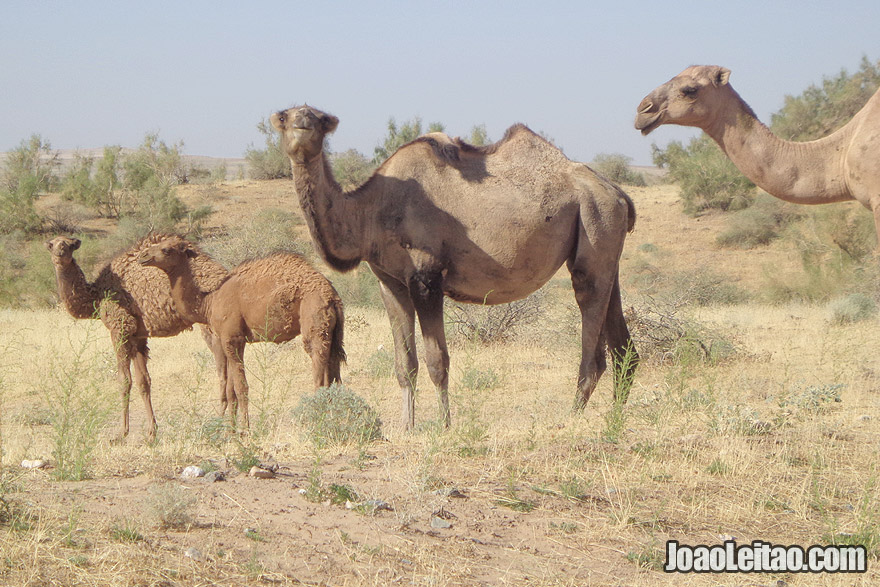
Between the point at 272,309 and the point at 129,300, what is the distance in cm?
220

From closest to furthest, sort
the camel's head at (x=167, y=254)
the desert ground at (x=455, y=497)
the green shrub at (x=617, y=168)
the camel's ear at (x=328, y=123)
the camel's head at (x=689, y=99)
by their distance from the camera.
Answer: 1. the desert ground at (x=455, y=497)
2. the camel's head at (x=689, y=99)
3. the camel's ear at (x=328, y=123)
4. the camel's head at (x=167, y=254)
5. the green shrub at (x=617, y=168)

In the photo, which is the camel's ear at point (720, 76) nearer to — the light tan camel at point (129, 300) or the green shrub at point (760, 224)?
the light tan camel at point (129, 300)

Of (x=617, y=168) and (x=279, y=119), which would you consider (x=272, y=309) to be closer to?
(x=279, y=119)

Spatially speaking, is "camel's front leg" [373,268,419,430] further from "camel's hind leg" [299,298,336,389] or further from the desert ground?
"camel's hind leg" [299,298,336,389]

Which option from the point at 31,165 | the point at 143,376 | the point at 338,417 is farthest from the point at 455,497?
the point at 31,165

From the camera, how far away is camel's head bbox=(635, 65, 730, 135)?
688 cm

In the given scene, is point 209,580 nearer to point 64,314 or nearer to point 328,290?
point 328,290

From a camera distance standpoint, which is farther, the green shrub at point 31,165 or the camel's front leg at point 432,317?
the green shrub at point 31,165

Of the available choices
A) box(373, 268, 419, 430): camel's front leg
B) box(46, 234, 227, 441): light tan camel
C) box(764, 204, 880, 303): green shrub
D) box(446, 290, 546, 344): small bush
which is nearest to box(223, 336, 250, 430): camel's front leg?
box(46, 234, 227, 441): light tan camel

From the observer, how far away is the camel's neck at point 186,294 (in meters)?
9.48

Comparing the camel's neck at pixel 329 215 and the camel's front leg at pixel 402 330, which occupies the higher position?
the camel's neck at pixel 329 215

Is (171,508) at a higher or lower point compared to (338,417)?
higher

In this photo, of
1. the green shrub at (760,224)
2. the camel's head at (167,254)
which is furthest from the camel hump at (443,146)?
the green shrub at (760,224)

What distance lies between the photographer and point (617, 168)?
186ft
